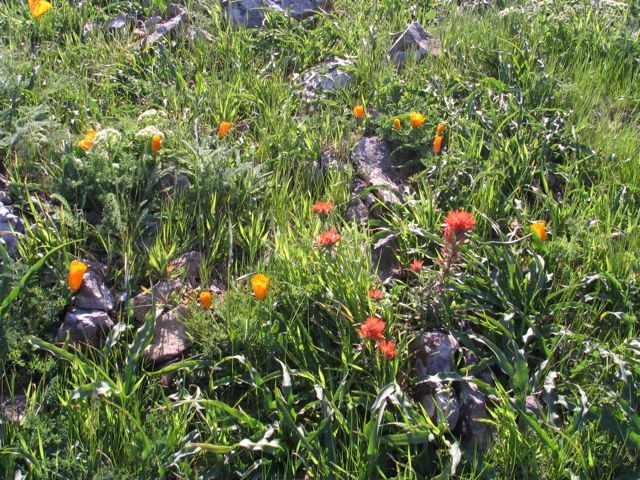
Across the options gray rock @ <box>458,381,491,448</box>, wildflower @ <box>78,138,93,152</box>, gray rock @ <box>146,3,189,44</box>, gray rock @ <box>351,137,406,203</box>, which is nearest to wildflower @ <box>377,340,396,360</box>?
gray rock @ <box>458,381,491,448</box>

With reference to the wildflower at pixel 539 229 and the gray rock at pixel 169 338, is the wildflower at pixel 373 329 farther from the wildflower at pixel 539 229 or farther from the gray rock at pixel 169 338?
the wildflower at pixel 539 229

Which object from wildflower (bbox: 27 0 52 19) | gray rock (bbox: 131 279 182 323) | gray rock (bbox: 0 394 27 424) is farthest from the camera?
wildflower (bbox: 27 0 52 19)

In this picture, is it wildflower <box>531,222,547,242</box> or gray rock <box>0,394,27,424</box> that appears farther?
wildflower <box>531,222,547,242</box>

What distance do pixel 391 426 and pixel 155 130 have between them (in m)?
1.81

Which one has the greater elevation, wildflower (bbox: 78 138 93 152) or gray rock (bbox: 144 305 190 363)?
wildflower (bbox: 78 138 93 152)

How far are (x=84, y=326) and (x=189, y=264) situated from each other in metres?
0.55

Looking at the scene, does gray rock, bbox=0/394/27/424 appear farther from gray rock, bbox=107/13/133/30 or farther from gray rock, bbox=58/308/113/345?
gray rock, bbox=107/13/133/30

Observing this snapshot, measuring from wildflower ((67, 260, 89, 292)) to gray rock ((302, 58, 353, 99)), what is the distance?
1.94 metres

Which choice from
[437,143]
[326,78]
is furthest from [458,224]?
[326,78]

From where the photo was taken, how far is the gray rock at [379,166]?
338 cm

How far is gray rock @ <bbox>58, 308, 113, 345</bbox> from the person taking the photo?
8.57 ft

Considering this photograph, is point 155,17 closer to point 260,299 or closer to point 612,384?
point 260,299

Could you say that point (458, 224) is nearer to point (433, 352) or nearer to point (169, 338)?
point (433, 352)

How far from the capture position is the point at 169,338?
2689 mm
